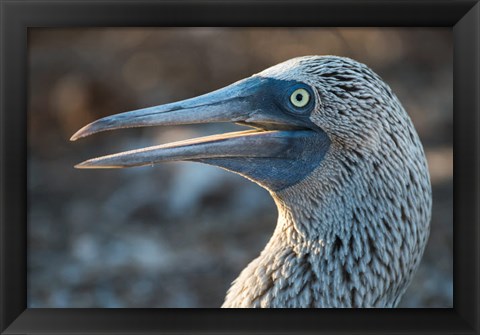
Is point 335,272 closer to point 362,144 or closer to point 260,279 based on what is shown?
point 260,279

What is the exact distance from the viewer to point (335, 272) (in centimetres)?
256

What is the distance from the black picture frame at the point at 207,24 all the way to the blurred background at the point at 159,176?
83cm

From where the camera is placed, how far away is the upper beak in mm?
2498

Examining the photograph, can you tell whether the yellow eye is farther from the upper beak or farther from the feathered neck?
the feathered neck

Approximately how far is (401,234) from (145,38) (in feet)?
8.58

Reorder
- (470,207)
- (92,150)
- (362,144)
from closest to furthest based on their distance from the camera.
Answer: (362,144), (470,207), (92,150)

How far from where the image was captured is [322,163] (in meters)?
2.54

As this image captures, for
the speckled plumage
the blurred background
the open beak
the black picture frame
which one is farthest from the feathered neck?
the blurred background

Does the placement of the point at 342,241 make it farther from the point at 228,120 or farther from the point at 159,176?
the point at 159,176

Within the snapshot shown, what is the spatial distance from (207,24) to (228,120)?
689mm

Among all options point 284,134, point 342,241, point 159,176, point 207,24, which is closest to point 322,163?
point 284,134

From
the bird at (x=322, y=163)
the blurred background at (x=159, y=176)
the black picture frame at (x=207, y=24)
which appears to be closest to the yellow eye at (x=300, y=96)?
the bird at (x=322, y=163)

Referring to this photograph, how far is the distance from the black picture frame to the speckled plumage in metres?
0.45

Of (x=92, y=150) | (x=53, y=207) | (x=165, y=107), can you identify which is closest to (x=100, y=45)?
(x=92, y=150)
